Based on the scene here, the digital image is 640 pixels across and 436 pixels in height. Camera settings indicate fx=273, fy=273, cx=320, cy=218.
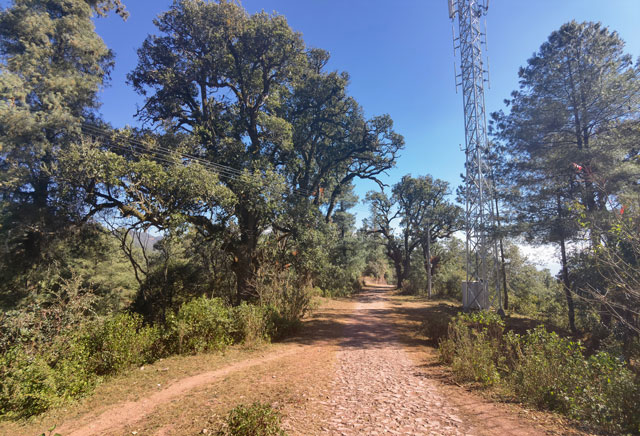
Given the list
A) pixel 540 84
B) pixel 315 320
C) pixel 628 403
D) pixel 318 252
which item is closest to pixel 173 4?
pixel 318 252

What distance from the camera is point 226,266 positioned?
13.5m

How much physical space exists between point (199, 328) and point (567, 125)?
15916mm

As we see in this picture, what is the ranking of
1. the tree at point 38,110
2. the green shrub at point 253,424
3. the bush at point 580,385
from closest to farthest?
1. the green shrub at point 253,424
2. the bush at point 580,385
3. the tree at point 38,110

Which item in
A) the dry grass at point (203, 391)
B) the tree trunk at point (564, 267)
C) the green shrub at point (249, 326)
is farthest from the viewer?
the tree trunk at point (564, 267)

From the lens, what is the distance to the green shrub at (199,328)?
7223 millimetres

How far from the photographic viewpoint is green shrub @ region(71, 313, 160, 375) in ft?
18.2

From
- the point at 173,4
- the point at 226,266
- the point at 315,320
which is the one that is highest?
the point at 173,4

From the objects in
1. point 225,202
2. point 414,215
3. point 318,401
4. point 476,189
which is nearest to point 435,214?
point 414,215

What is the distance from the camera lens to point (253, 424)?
317 centimetres

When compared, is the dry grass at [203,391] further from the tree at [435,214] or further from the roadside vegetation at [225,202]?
the tree at [435,214]

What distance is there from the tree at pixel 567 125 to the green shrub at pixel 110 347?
46.2 feet

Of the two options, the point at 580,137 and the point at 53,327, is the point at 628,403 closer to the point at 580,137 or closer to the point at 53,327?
the point at 53,327

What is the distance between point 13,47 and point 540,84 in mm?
20852

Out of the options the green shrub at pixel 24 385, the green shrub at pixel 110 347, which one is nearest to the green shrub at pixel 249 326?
the green shrub at pixel 110 347
